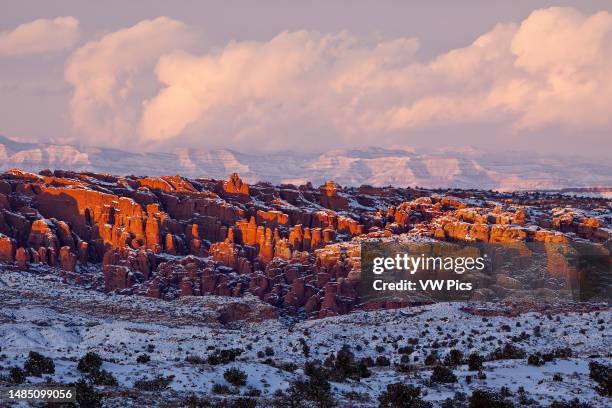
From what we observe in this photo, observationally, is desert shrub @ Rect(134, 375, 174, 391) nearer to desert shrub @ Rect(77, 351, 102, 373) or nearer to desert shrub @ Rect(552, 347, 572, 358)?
desert shrub @ Rect(77, 351, 102, 373)

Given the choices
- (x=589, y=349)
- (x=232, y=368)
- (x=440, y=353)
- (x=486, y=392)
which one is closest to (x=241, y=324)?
(x=440, y=353)

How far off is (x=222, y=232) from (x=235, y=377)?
77.5 meters

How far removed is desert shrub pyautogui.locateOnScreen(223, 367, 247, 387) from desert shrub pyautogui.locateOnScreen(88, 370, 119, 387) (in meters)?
6.39

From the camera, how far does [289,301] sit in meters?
119

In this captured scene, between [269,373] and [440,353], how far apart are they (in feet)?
73.5

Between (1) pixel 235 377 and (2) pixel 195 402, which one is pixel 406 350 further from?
(2) pixel 195 402

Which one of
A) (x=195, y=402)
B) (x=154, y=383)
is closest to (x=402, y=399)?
(x=195, y=402)

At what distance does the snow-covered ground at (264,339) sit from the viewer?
57781 millimetres

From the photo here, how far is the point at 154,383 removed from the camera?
5409 cm

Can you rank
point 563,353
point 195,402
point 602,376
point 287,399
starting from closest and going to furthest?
point 195,402, point 287,399, point 602,376, point 563,353

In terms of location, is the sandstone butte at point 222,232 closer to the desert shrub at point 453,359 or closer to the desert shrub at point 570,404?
the desert shrub at point 453,359

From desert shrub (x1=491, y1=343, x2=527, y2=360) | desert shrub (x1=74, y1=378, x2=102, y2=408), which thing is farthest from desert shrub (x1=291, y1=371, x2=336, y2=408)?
desert shrub (x1=491, y1=343, x2=527, y2=360)

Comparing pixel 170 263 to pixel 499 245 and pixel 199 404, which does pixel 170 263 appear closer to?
pixel 499 245

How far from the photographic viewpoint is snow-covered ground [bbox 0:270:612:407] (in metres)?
57.8
